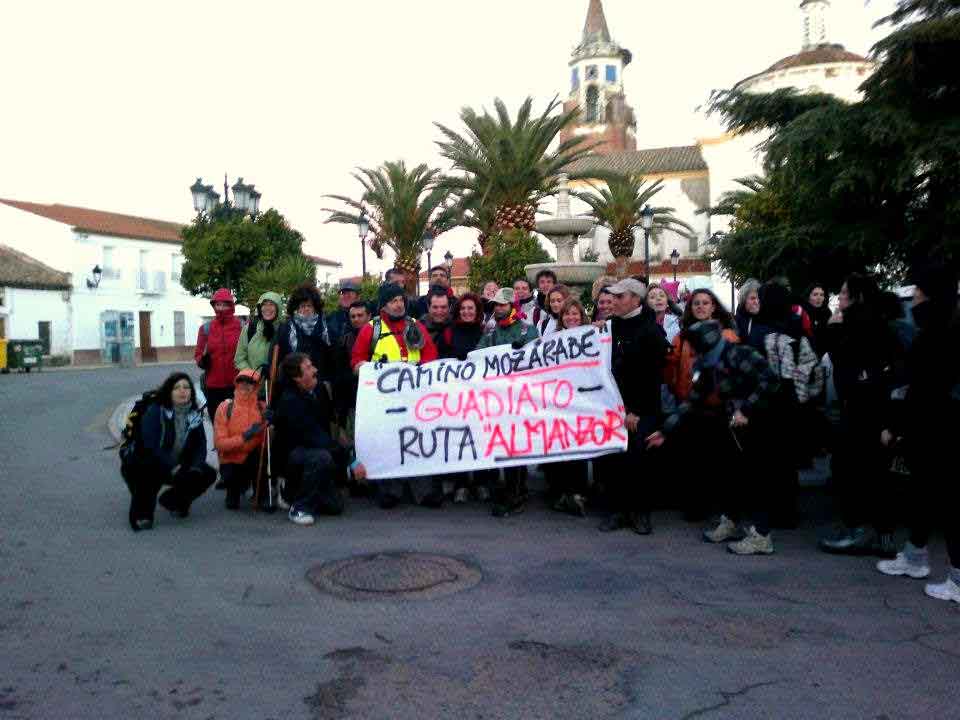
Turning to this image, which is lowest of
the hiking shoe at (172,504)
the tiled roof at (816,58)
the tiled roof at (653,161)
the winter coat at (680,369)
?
the hiking shoe at (172,504)

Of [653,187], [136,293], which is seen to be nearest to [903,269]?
[653,187]

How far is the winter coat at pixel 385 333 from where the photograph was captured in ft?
25.8

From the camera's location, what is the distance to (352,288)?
30.9ft

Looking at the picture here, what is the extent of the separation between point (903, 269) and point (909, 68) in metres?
2.42

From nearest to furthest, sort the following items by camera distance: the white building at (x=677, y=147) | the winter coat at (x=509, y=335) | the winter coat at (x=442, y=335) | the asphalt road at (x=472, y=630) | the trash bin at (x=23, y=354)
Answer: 1. the asphalt road at (x=472, y=630)
2. the winter coat at (x=509, y=335)
3. the winter coat at (x=442, y=335)
4. the trash bin at (x=23, y=354)
5. the white building at (x=677, y=147)

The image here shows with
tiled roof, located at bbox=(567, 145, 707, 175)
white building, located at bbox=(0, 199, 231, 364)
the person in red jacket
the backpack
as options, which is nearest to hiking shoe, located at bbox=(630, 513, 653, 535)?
the backpack

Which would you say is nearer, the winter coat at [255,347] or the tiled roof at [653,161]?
the winter coat at [255,347]

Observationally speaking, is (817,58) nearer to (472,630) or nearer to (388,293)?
(388,293)

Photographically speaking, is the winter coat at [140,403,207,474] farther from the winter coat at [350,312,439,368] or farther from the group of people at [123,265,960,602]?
the winter coat at [350,312,439,368]

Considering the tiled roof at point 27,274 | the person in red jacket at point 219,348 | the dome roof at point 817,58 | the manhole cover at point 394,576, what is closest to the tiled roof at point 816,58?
the dome roof at point 817,58

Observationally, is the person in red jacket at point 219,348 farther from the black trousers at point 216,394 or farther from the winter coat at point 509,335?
the winter coat at point 509,335

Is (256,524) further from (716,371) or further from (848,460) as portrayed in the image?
(848,460)

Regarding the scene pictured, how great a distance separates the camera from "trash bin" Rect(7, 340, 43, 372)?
3628 cm

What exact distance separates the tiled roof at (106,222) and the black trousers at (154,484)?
48.8 m
